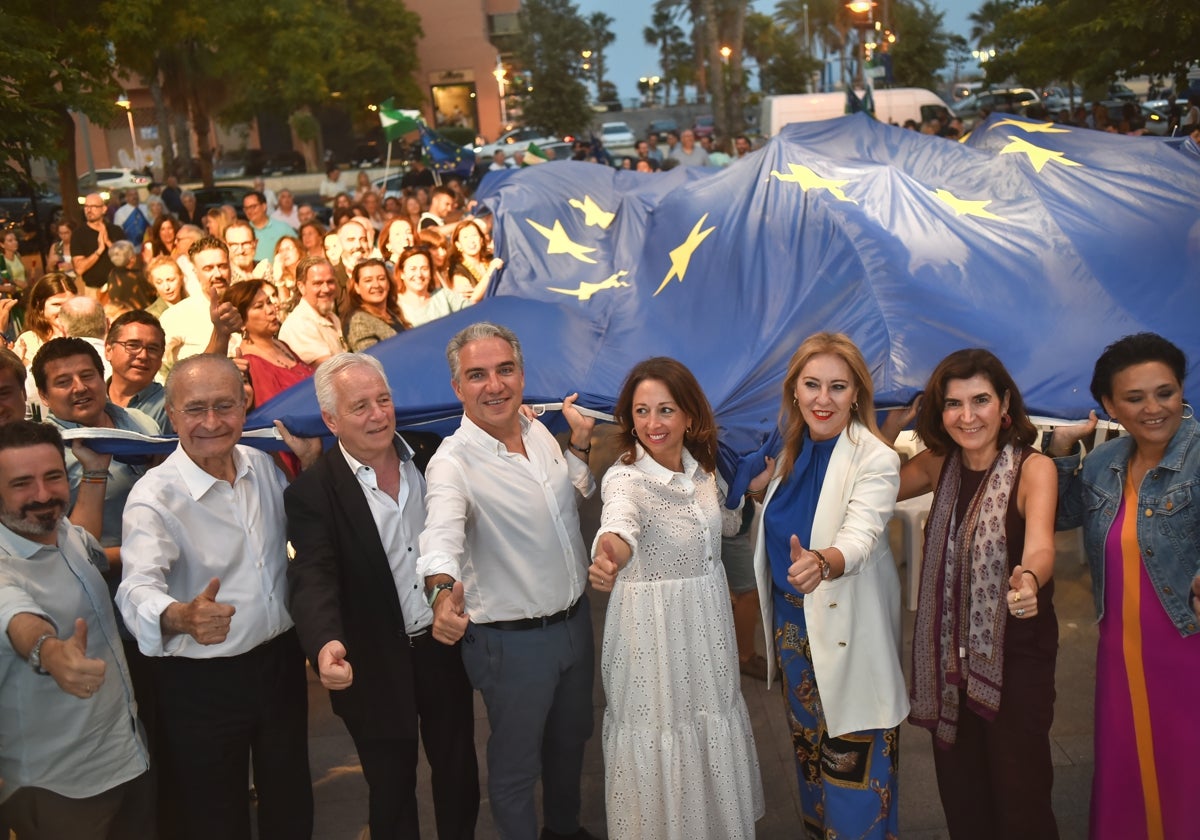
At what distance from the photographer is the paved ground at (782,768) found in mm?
3682

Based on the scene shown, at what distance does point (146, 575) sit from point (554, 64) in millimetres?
48280

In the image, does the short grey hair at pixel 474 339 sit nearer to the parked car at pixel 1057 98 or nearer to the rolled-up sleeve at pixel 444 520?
the rolled-up sleeve at pixel 444 520

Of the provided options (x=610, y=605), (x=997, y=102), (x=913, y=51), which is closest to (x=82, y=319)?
(x=610, y=605)

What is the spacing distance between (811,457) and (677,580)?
1.72ft

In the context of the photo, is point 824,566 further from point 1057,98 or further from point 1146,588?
point 1057,98

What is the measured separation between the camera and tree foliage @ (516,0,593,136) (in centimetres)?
4400

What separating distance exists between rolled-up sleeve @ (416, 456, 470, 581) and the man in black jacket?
0.13 metres

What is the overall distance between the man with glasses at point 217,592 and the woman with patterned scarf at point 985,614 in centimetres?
184

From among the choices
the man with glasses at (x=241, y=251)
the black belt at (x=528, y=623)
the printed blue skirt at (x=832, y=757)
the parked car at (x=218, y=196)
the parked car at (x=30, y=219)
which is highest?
the parked car at (x=218, y=196)

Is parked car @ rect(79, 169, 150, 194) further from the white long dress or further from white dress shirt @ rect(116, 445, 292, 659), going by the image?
the white long dress

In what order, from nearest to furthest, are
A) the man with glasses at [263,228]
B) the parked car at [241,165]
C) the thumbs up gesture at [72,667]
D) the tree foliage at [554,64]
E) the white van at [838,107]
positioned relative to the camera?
the thumbs up gesture at [72,667] < the man with glasses at [263,228] < the white van at [838,107] < the parked car at [241,165] < the tree foliage at [554,64]

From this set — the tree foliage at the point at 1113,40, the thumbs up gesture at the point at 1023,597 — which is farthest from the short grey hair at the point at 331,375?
the tree foliage at the point at 1113,40

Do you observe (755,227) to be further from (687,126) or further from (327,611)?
(687,126)

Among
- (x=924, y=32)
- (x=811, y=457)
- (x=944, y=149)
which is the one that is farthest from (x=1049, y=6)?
(x=924, y=32)
